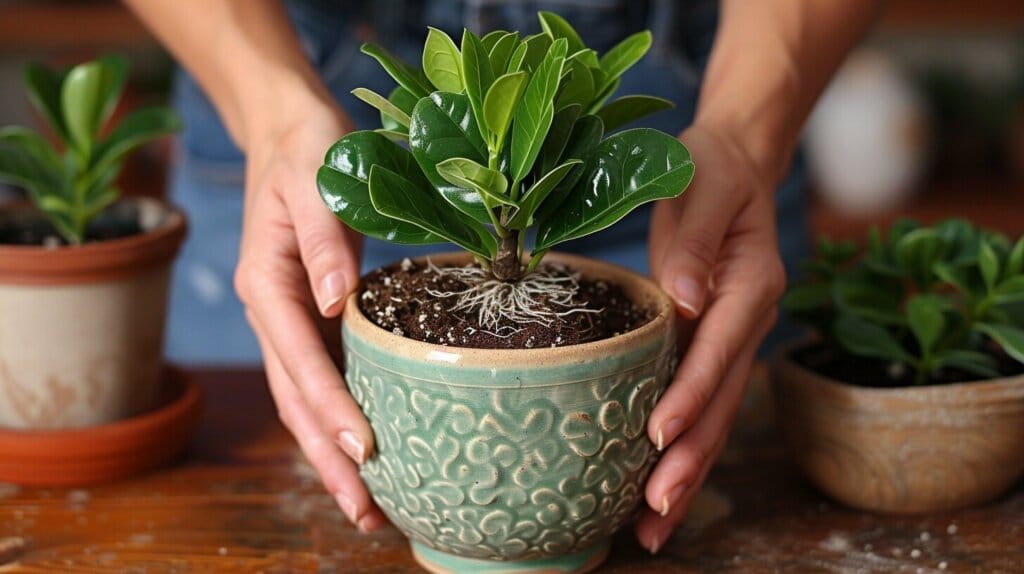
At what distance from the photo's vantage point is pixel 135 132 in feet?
3.06

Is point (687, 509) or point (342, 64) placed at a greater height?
point (342, 64)

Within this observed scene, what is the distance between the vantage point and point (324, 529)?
79cm

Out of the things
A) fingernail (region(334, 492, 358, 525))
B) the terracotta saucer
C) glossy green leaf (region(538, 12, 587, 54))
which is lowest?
the terracotta saucer

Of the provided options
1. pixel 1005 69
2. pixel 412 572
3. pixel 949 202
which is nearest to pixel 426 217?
pixel 412 572

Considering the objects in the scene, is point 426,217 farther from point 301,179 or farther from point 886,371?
point 886,371

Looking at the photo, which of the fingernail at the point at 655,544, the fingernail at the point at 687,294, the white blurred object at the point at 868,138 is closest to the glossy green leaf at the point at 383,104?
the fingernail at the point at 687,294

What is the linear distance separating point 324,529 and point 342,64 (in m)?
0.60

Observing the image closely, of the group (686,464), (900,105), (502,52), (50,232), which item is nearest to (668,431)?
(686,464)

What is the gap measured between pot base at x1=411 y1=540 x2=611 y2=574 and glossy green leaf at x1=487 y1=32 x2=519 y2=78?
0.31m

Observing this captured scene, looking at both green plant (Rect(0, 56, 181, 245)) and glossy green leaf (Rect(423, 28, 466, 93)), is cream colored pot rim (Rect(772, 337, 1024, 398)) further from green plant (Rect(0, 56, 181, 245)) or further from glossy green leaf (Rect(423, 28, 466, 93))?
green plant (Rect(0, 56, 181, 245))

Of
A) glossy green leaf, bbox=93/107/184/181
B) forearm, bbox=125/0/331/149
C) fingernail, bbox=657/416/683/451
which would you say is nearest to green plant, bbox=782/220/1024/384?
fingernail, bbox=657/416/683/451

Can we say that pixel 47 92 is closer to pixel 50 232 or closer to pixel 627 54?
pixel 50 232

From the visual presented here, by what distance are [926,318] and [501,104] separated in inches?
14.5

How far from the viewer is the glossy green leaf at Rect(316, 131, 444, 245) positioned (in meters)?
0.66
